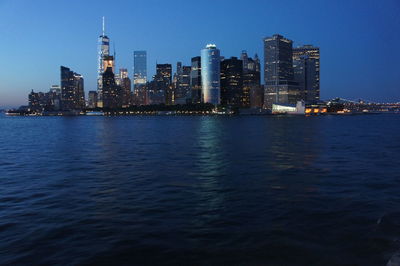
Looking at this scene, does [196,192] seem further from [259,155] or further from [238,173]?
[259,155]

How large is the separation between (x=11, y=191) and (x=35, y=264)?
13576mm

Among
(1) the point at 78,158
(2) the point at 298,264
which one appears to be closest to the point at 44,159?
(1) the point at 78,158

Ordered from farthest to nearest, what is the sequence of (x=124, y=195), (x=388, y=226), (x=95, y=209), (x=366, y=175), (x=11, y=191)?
(x=366, y=175), (x=11, y=191), (x=124, y=195), (x=95, y=209), (x=388, y=226)

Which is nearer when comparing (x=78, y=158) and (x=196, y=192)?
(x=196, y=192)

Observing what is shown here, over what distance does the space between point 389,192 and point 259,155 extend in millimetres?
21547

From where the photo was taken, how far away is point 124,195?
22.3 m

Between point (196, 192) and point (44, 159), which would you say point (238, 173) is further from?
point (44, 159)

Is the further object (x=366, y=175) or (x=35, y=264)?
(x=366, y=175)

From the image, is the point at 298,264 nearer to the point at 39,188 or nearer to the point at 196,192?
the point at 196,192

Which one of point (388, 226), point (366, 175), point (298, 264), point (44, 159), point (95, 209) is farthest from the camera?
point (44, 159)

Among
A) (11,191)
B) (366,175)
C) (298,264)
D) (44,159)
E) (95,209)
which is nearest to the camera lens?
(298,264)

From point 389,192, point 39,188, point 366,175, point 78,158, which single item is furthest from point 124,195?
point 78,158

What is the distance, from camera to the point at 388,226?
15.6m

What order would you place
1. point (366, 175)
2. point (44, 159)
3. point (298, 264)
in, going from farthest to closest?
point (44, 159) < point (366, 175) < point (298, 264)
